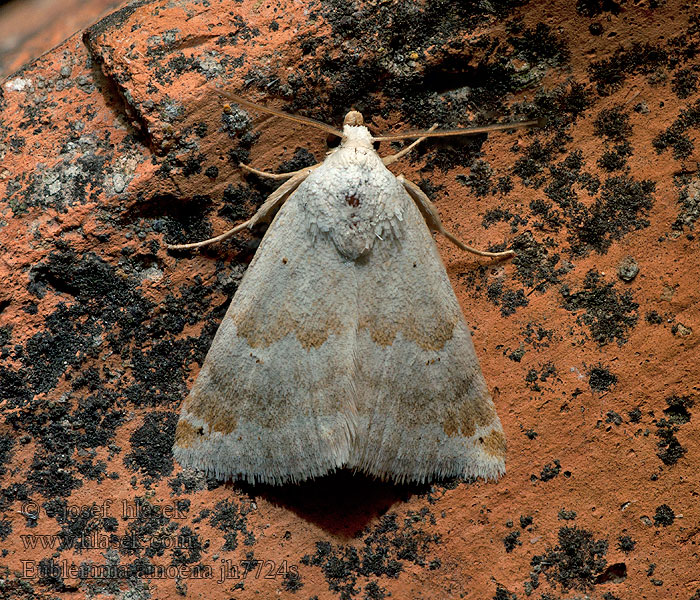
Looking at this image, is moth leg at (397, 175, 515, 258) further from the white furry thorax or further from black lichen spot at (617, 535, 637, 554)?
black lichen spot at (617, 535, 637, 554)

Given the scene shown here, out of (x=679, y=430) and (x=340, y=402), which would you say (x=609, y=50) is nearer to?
(x=679, y=430)

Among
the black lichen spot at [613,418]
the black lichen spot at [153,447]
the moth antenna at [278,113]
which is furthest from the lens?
the black lichen spot at [153,447]

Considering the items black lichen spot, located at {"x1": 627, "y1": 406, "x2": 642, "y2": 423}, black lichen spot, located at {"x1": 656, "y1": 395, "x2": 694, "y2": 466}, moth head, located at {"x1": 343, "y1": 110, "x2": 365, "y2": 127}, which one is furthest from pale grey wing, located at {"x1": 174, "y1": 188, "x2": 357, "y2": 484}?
black lichen spot, located at {"x1": 656, "y1": 395, "x2": 694, "y2": 466}

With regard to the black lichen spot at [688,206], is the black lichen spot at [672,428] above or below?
below

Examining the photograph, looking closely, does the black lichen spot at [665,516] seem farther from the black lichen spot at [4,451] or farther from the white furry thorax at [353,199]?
the black lichen spot at [4,451]

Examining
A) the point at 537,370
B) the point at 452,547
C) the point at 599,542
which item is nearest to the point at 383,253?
the point at 537,370

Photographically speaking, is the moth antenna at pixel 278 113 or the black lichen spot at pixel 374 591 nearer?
the moth antenna at pixel 278 113

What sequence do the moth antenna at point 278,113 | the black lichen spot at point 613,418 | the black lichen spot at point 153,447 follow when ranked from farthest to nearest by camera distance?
1. the black lichen spot at point 153,447
2. the black lichen spot at point 613,418
3. the moth antenna at point 278,113

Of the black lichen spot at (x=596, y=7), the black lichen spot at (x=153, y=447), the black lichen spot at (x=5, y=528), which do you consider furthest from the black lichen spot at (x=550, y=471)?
the black lichen spot at (x=5, y=528)
